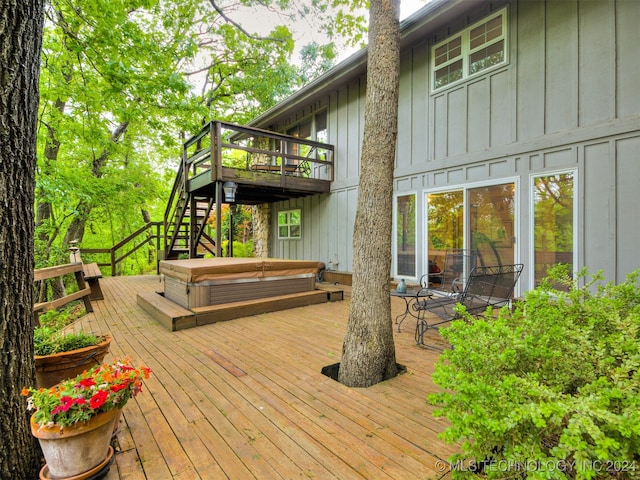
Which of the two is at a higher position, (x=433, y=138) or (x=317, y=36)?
(x=317, y=36)

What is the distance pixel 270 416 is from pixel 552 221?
4.88m

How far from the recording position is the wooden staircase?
721 centimetres

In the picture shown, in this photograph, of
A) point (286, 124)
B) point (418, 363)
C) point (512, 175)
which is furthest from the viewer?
point (286, 124)

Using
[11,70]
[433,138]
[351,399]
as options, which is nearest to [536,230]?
[433,138]

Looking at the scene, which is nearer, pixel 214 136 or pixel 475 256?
pixel 475 256

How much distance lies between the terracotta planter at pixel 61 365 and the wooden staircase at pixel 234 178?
17.5ft

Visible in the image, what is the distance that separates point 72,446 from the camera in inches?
60.6

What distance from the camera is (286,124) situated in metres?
10.8

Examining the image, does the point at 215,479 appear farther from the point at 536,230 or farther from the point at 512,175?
the point at 512,175

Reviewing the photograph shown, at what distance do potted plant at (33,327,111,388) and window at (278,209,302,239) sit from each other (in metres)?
7.86

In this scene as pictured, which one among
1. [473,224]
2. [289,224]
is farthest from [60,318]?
[473,224]

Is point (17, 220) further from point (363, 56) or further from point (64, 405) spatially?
point (363, 56)

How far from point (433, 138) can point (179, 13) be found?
824cm

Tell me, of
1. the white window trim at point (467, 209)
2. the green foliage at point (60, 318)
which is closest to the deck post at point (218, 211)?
the green foliage at point (60, 318)
